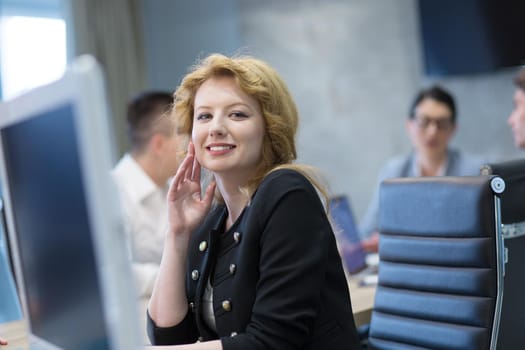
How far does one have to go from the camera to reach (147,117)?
9.68 ft

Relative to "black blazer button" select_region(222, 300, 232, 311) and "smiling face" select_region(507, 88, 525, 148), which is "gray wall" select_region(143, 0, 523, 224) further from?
"black blazer button" select_region(222, 300, 232, 311)

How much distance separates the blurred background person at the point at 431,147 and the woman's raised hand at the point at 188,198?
1.89 m

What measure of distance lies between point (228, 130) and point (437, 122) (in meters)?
2.24

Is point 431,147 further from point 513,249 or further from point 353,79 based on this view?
point 513,249

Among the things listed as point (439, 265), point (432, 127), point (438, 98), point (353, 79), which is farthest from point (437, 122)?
point (439, 265)

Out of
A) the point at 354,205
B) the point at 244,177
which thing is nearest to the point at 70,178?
the point at 244,177

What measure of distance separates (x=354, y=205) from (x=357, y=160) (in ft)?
1.02

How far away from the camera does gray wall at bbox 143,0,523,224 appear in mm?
4156

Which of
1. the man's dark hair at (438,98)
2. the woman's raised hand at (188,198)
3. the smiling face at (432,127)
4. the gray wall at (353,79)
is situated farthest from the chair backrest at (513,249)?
the gray wall at (353,79)

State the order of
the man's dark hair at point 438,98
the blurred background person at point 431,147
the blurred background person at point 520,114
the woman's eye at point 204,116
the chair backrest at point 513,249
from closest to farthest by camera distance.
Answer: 1. the woman's eye at point 204,116
2. the chair backrest at point 513,249
3. the blurred background person at point 520,114
4. the blurred background person at point 431,147
5. the man's dark hair at point 438,98

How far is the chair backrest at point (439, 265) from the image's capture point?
166 centimetres

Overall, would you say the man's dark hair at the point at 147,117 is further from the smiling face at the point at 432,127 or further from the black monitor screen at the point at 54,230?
the black monitor screen at the point at 54,230

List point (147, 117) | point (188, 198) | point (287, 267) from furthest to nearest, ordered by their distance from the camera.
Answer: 1. point (147, 117)
2. point (188, 198)
3. point (287, 267)

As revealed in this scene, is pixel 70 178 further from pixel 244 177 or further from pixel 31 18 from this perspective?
pixel 31 18
